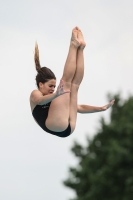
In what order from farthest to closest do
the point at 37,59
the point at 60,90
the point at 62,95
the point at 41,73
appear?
the point at 37,59 < the point at 41,73 < the point at 62,95 < the point at 60,90

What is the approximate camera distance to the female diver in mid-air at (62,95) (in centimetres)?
1816

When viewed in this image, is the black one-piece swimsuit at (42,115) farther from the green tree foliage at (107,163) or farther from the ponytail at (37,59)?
the green tree foliage at (107,163)

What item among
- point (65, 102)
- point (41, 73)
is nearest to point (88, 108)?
point (65, 102)

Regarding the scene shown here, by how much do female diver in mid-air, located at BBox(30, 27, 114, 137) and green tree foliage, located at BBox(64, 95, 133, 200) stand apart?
44.6 meters

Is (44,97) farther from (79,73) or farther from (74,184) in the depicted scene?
(74,184)

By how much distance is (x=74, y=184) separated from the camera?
66.4 metres

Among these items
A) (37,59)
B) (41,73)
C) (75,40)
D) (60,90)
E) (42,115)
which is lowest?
(42,115)

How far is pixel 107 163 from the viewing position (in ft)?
212

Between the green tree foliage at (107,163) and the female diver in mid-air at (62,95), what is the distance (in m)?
44.6

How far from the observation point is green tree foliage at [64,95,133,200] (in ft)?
209

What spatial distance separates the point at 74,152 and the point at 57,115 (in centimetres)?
4954

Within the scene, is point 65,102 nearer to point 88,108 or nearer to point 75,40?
point 88,108

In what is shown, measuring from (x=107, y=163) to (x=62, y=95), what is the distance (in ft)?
153

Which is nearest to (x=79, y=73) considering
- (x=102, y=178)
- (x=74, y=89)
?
(x=74, y=89)
